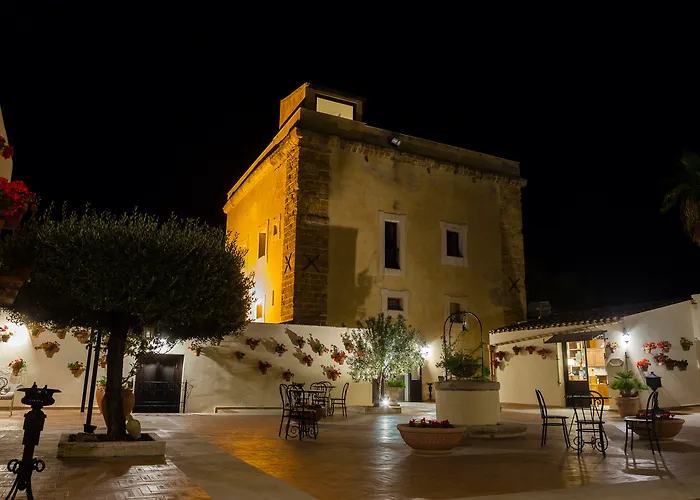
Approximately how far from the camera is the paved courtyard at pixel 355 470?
19.8 ft

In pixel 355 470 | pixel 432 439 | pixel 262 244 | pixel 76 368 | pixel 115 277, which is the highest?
pixel 262 244

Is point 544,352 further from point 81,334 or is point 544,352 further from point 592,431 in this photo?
point 81,334

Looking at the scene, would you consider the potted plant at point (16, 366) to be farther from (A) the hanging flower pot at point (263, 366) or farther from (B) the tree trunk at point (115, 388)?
(B) the tree trunk at point (115, 388)

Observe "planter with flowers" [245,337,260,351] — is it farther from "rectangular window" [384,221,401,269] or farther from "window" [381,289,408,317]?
"rectangular window" [384,221,401,269]

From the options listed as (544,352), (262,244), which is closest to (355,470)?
(544,352)

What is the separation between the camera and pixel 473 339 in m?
23.4

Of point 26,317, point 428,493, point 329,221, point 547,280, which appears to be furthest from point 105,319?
point 547,280

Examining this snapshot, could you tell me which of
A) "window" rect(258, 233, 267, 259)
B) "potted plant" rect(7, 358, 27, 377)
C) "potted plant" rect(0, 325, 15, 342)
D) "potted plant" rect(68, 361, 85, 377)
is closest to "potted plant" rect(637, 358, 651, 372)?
"window" rect(258, 233, 267, 259)

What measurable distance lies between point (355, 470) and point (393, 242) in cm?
1573

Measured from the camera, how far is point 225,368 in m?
17.0

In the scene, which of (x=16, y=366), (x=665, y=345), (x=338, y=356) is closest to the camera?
(x=16, y=366)

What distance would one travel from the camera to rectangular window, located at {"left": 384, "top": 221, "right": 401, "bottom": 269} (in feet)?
73.8

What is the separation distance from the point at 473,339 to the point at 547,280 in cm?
1385

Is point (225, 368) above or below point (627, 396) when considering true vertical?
above
